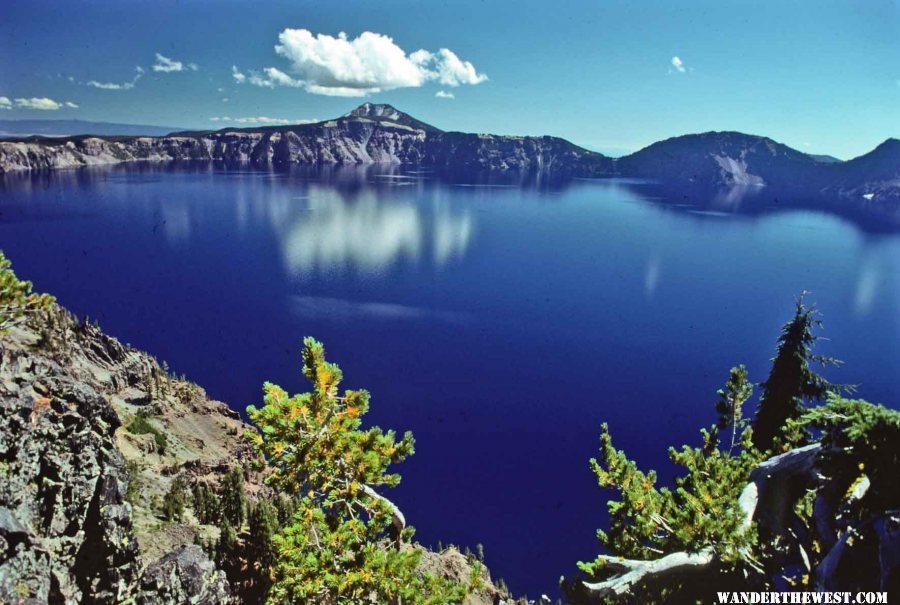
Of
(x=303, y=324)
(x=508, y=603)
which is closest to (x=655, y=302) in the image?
(x=303, y=324)

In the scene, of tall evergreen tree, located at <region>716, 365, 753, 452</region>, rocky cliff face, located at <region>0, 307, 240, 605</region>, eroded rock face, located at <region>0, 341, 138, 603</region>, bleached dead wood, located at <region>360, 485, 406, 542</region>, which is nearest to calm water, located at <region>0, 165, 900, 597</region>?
rocky cliff face, located at <region>0, 307, 240, 605</region>

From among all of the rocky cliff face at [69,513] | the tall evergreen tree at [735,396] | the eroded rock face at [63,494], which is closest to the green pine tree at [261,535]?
the rocky cliff face at [69,513]

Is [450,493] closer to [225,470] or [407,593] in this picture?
[225,470]

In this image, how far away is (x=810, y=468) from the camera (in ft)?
34.8

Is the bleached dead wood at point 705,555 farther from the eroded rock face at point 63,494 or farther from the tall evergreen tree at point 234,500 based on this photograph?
the tall evergreen tree at point 234,500

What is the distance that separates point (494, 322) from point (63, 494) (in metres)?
58.1

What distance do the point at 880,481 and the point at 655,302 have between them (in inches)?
3108

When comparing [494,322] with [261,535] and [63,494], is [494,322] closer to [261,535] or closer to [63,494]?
[261,535]

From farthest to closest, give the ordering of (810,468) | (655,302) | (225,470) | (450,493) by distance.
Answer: (655,302)
(225,470)
(450,493)
(810,468)

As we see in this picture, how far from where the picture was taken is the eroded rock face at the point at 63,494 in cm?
1686

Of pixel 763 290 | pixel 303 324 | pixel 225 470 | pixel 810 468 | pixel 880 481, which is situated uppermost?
pixel 880 481

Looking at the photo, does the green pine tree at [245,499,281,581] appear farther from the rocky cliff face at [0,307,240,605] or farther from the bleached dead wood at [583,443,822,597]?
the bleached dead wood at [583,443,822,597]

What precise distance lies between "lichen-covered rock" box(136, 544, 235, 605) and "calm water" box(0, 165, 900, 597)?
66.9ft

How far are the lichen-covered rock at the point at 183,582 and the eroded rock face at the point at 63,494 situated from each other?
97 cm
